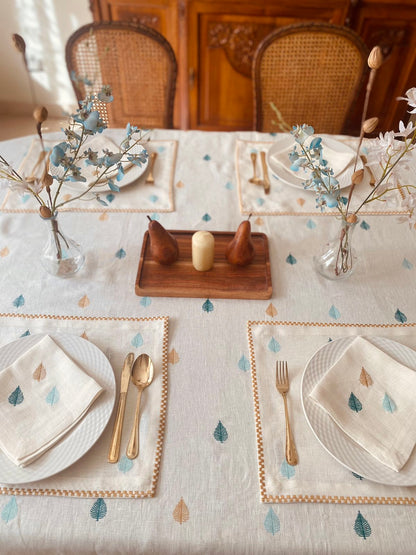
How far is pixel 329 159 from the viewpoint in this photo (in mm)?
1193

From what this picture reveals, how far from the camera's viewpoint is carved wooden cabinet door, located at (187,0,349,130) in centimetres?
201

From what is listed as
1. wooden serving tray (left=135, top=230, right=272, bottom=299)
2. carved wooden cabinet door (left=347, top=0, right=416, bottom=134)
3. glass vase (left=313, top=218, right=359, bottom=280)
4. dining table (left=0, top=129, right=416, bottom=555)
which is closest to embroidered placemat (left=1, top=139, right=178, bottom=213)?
dining table (left=0, top=129, right=416, bottom=555)

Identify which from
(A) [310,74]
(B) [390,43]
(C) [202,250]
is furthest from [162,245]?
(B) [390,43]

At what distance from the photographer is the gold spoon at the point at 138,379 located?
2.26 feet

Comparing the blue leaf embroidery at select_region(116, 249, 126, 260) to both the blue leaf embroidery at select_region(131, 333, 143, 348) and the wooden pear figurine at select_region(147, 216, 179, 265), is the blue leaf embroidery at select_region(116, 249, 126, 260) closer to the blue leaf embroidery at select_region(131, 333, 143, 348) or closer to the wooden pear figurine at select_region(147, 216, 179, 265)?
the wooden pear figurine at select_region(147, 216, 179, 265)

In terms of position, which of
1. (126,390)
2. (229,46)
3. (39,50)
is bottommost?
(39,50)

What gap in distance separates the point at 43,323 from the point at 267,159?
72cm

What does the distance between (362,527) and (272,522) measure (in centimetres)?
13

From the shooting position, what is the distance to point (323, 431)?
696 millimetres

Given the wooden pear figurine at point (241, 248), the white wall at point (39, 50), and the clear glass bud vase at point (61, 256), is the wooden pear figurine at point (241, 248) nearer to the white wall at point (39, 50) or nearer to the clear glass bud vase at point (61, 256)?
the clear glass bud vase at point (61, 256)

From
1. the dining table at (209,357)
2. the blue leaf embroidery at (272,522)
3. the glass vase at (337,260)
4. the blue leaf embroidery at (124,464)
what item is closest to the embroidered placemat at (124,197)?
the dining table at (209,357)

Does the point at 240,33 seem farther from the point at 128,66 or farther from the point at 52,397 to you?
the point at 52,397

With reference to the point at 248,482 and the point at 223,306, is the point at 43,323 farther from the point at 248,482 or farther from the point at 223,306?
the point at 248,482

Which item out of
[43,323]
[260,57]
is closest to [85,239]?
[43,323]
